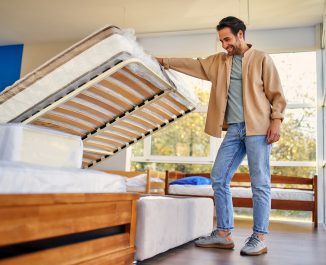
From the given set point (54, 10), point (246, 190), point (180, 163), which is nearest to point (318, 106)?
point (246, 190)

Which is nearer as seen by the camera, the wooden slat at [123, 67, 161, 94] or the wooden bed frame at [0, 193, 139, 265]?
the wooden bed frame at [0, 193, 139, 265]

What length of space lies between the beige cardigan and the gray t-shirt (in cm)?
3

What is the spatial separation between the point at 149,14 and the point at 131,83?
3.31m

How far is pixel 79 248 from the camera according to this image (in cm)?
120

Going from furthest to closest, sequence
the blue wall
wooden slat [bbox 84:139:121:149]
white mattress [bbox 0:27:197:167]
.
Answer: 1. the blue wall
2. wooden slat [bbox 84:139:121:149]
3. white mattress [bbox 0:27:197:167]

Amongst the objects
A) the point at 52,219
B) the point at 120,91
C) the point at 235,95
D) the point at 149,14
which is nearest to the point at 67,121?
the point at 120,91

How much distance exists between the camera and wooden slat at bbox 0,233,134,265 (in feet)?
3.27

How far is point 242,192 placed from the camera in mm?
4660

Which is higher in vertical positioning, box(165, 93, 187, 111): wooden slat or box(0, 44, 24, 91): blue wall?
box(0, 44, 24, 91): blue wall

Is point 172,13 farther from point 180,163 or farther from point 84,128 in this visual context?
point 84,128

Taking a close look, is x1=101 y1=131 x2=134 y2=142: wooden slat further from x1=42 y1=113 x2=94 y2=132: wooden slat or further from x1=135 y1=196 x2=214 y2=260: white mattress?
x1=135 y1=196 x2=214 y2=260: white mattress

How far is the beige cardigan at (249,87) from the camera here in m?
2.19

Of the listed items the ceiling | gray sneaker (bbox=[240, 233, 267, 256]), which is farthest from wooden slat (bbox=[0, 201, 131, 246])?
the ceiling

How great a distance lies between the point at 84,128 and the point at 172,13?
315cm
